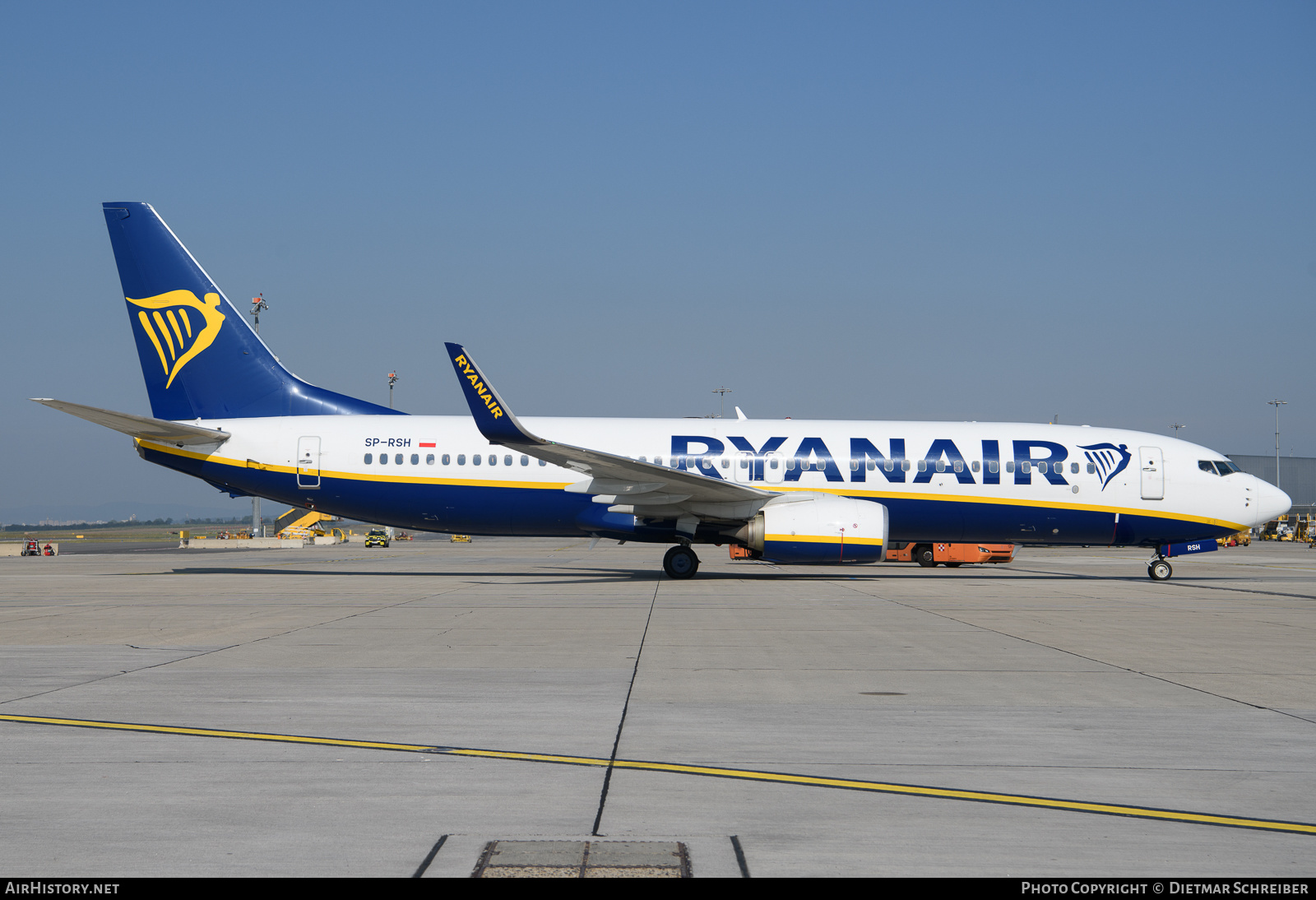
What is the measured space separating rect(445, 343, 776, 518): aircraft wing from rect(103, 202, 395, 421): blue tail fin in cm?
733

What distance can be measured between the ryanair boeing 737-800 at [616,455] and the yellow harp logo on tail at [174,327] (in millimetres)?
36

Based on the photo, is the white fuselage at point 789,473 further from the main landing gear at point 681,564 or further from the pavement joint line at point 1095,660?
the pavement joint line at point 1095,660

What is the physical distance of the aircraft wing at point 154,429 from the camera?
22203 millimetres

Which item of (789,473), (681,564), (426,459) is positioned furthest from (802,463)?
(426,459)

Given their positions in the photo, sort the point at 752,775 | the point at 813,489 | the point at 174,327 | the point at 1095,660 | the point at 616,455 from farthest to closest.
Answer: the point at 174,327, the point at 813,489, the point at 616,455, the point at 1095,660, the point at 752,775

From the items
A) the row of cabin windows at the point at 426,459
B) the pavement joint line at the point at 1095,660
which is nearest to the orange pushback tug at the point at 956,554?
the row of cabin windows at the point at 426,459

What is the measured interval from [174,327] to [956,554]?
83.8ft

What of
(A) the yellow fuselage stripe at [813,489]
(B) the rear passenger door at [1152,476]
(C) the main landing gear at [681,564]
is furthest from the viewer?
(B) the rear passenger door at [1152,476]

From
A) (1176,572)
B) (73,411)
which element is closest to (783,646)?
(73,411)

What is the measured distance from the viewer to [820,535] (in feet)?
69.7

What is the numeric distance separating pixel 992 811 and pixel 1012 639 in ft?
25.0

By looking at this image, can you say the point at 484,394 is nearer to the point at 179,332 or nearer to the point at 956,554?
the point at 179,332

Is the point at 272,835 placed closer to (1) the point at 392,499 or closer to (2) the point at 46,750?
(2) the point at 46,750

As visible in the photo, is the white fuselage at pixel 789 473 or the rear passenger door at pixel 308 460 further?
the rear passenger door at pixel 308 460
